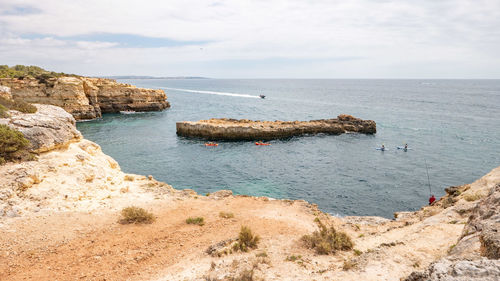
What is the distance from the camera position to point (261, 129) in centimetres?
4878

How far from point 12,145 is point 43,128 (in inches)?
74.1

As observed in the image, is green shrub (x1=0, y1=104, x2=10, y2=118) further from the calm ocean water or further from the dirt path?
the calm ocean water

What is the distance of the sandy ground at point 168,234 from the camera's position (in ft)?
31.8

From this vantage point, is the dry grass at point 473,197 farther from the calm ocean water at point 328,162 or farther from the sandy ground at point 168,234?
the calm ocean water at point 328,162

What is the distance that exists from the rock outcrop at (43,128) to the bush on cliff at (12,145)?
1.39 ft

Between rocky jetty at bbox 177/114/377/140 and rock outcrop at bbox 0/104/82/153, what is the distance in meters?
30.5

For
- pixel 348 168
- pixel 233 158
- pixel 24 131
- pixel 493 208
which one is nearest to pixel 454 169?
pixel 348 168

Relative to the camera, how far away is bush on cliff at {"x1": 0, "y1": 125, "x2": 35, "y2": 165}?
14.1m

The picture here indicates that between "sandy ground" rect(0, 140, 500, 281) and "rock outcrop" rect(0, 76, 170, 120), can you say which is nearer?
"sandy ground" rect(0, 140, 500, 281)

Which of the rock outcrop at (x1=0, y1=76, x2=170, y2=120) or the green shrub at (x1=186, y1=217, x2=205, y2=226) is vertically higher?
the rock outcrop at (x1=0, y1=76, x2=170, y2=120)

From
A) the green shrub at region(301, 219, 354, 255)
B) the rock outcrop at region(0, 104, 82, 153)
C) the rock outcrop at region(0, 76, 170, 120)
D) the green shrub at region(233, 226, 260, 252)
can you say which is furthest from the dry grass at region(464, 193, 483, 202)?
the rock outcrop at region(0, 76, 170, 120)

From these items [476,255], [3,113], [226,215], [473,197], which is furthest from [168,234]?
[473,197]

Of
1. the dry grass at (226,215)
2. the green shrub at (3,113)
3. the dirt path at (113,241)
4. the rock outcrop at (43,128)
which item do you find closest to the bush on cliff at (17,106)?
the rock outcrop at (43,128)

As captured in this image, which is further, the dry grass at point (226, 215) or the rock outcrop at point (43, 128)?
the rock outcrop at point (43, 128)
